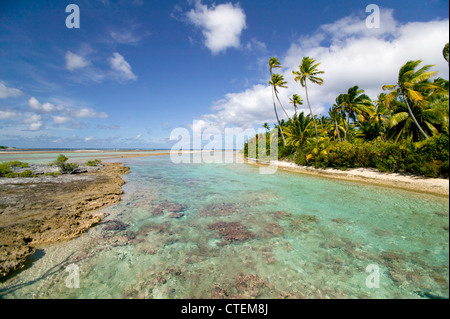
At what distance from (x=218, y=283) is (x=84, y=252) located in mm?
3535

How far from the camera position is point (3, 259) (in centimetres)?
364

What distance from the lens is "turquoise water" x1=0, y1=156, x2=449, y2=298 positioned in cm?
313

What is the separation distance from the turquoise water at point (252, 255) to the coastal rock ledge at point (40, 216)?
1.27 ft

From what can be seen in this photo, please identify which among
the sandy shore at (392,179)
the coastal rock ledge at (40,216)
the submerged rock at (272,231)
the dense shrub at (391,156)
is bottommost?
the submerged rock at (272,231)

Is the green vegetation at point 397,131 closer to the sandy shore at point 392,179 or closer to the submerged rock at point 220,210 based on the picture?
the sandy shore at point 392,179

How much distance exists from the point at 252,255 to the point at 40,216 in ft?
24.2

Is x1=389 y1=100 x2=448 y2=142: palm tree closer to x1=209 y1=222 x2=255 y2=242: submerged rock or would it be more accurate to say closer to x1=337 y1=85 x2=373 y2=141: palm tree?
x1=337 y1=85 x2=373 y2=141: palm tree

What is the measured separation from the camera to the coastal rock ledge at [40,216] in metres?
4.11

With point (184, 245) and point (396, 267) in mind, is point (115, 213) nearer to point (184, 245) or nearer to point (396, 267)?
point (184, 245)

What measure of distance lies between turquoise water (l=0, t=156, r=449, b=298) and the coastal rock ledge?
388 mm

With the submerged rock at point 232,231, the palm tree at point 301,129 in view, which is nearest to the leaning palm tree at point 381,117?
the palm tree at point 301,129

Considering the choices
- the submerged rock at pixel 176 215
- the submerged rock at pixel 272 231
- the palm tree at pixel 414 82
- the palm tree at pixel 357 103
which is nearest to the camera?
the submerged rock at pixel 272 231

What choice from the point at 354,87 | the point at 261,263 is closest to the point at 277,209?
the point at 261,263

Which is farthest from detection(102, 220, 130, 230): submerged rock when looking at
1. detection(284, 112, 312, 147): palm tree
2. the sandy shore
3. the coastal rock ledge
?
detection(284, 112, 312, 147): palm tree
